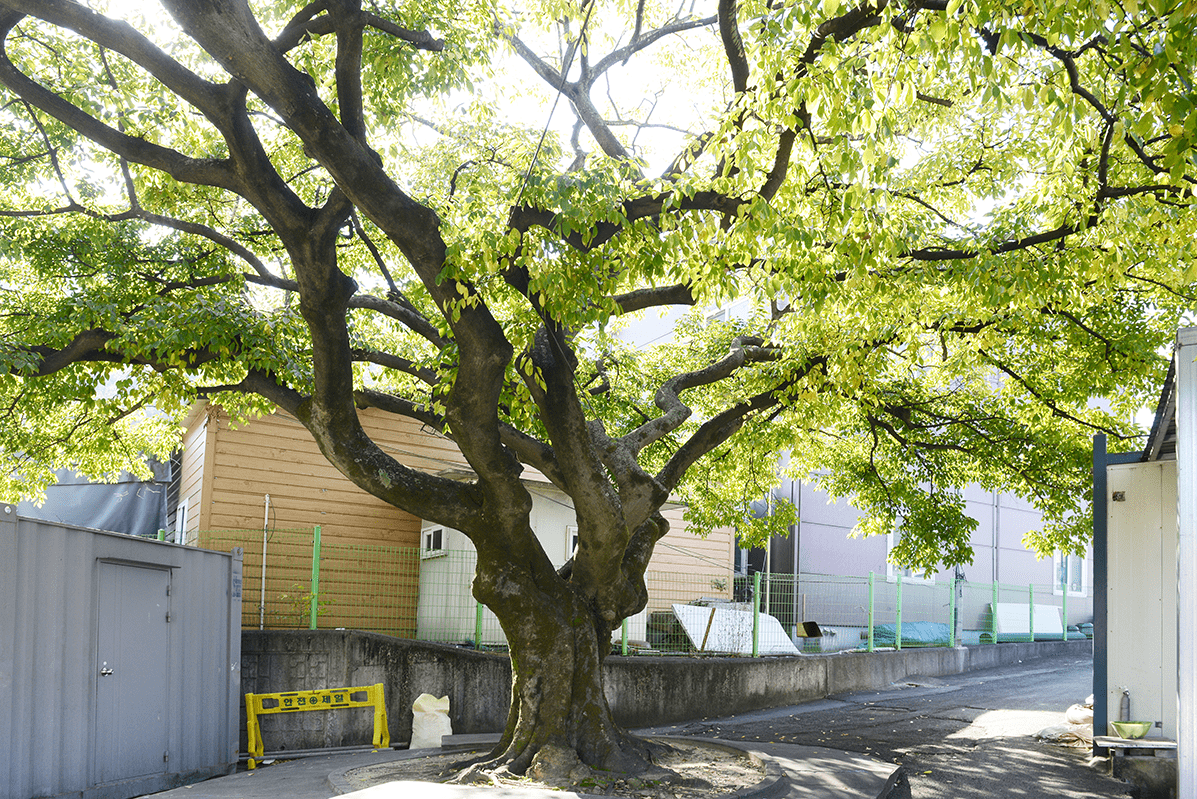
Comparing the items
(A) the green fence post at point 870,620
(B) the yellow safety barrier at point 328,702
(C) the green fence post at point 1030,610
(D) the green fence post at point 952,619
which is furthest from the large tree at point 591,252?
(C) the green fence post at point 1030,610

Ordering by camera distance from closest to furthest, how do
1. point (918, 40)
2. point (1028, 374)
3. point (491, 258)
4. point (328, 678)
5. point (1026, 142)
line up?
point (918, 40) < point (491, 258) < point (1026, 142) < point (328, 678) < point (1028, 374)

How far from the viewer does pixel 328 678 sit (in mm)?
12750

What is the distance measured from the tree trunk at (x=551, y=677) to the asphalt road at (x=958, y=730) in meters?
3.05

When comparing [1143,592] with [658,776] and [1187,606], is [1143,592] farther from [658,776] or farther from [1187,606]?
[658,776]

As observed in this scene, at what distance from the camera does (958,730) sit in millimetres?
13164

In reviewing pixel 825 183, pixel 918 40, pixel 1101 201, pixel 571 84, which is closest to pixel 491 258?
pixel 825 183

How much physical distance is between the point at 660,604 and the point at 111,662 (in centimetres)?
1103

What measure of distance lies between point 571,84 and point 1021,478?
8.80 metres

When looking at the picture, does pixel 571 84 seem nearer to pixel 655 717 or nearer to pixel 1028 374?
pixel 1028 374

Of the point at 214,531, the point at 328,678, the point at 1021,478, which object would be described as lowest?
the point at 328,678

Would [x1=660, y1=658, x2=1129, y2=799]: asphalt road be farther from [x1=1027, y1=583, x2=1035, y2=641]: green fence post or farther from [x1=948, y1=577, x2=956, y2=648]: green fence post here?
[x1=1027, y1=583, x2=1035, y2=641]: green fence post

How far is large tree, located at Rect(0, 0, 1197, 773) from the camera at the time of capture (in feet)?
22.8

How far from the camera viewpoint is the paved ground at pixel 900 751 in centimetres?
918

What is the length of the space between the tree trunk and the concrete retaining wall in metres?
3.43
